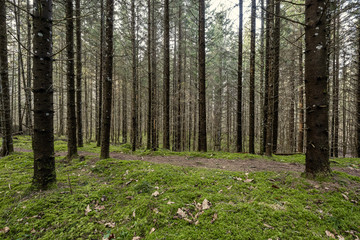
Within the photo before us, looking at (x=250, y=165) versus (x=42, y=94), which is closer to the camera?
(x=42, y=94)

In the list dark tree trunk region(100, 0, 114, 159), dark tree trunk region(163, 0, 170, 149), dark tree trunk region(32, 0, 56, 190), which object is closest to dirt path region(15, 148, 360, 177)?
dark tree trunk region(100, 0, 114, 159)

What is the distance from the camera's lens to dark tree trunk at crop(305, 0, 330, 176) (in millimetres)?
3648

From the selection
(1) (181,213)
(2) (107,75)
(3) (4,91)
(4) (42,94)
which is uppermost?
(2) (107,75)

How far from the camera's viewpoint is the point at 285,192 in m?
3.40

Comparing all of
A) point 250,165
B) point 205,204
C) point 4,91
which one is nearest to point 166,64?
point 250,165

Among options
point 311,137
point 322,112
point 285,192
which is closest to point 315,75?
point 322,112

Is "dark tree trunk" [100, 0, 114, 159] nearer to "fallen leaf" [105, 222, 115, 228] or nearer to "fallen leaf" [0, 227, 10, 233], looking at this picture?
"fallen leaf" [0, 227, 10, 233]

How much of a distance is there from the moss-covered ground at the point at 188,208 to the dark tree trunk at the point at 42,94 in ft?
2.09

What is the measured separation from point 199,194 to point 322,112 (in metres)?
3.62

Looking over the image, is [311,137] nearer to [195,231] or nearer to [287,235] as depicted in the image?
[287,235]

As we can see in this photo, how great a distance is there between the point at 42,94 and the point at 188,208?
424 cm

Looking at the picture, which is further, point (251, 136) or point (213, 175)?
point (251, 136)

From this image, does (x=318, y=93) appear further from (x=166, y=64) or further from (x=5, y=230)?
(x=166, y=64)

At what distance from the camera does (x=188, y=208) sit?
3000 mm
